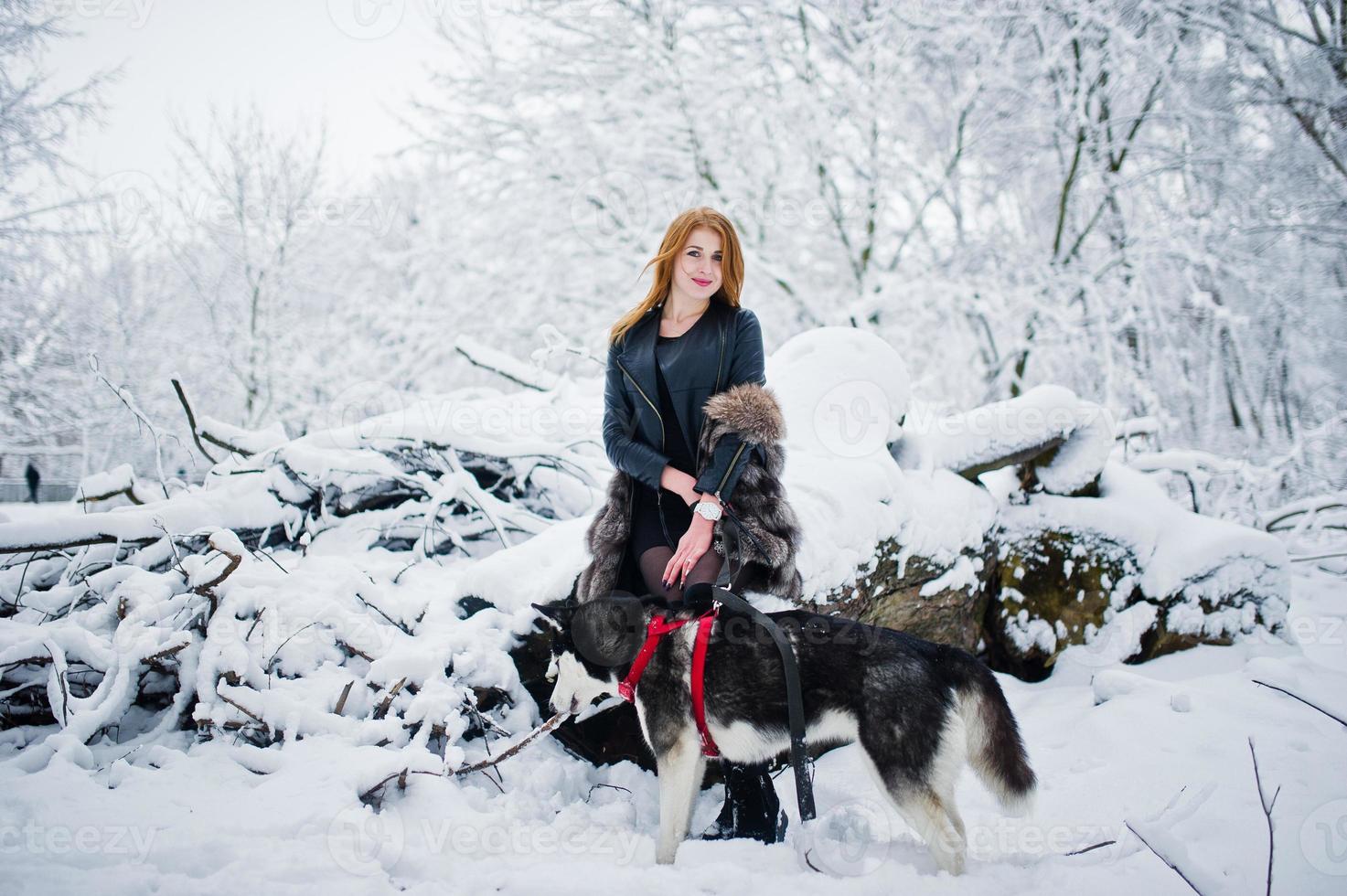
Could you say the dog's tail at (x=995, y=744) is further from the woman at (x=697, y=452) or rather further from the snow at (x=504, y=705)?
the woman at (x=697, y=452)

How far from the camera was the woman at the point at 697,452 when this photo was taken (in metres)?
2.25

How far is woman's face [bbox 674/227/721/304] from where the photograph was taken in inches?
92.8

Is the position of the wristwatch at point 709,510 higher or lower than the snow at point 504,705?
higher

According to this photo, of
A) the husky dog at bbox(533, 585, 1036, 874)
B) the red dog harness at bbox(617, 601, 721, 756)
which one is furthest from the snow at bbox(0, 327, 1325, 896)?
the red dog harness at bbox(617, 601, 721, 756)

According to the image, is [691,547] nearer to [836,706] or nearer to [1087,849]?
[836,706]

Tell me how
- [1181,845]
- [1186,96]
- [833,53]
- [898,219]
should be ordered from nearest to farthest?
[1181,845]
[1186,96]
[833,53]
[898,219]

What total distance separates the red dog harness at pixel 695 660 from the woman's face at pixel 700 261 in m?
1.23

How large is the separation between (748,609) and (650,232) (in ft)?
25.5

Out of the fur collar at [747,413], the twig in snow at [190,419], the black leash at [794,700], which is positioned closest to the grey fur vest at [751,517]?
the fur collar at [747,413]

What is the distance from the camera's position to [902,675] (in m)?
2.00

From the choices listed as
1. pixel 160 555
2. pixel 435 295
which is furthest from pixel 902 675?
pixel 435 295

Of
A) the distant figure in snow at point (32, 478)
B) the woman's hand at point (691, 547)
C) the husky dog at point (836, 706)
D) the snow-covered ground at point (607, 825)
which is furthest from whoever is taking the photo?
the distant figure in snow at point (32, 478)

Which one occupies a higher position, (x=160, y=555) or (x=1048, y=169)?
(x=1048, y=169)

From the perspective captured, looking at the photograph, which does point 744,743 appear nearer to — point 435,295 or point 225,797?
point 225,797
